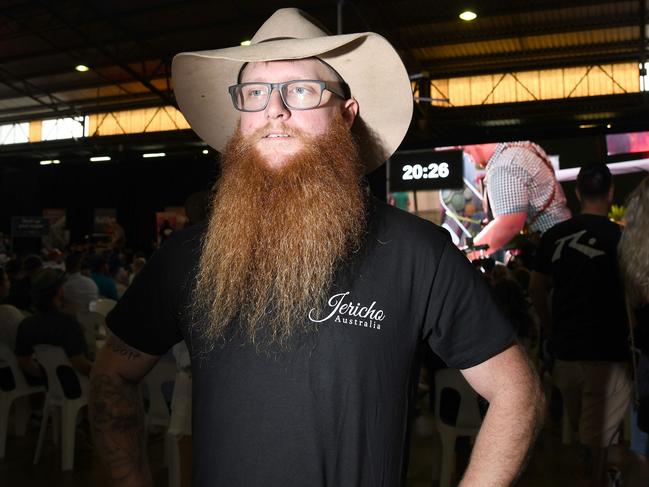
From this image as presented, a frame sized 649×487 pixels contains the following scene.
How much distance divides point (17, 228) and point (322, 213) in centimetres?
1405

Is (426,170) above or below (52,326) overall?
above

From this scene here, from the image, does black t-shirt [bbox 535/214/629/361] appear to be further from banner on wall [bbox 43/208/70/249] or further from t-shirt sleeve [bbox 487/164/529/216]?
banner on wall [bbox 43/208/70/249]

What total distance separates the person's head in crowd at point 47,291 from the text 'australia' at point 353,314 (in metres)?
3.37

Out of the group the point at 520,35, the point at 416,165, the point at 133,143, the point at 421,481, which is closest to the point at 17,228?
the point at 133,143

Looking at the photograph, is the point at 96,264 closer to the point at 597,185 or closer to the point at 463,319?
the point at 597,185

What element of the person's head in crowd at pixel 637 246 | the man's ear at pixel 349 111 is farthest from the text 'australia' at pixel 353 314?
the person's head in crowd at pixel 637 246

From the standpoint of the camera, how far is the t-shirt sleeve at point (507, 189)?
980cm

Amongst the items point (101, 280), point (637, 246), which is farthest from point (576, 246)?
point (101, 280)

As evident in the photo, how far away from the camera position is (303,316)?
1.09 m

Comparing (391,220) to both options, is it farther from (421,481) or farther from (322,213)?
(421,481)

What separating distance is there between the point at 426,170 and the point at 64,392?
25.0ft

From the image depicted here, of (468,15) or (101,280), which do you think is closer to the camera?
(101,280)

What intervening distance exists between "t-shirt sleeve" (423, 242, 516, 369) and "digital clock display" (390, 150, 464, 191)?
951 centimetres

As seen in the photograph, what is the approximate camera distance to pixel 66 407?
401 cm
